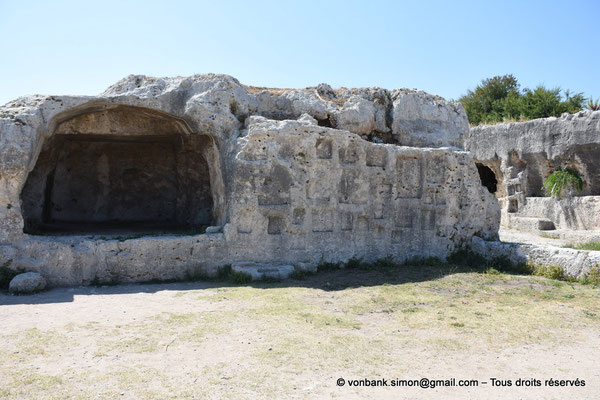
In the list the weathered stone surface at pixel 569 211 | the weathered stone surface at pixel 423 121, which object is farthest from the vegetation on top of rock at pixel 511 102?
the weathered stone surface at pixel 423 121

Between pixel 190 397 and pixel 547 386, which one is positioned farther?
pixel 547 386

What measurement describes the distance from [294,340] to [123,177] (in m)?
9.33

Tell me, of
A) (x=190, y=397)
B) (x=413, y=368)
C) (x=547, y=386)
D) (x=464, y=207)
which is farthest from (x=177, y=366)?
(x=464, y=207)

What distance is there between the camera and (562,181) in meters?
14.4

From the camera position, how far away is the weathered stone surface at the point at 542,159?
14.1 meters

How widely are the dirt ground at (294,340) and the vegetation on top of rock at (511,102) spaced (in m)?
14.8

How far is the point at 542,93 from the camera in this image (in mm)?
25266

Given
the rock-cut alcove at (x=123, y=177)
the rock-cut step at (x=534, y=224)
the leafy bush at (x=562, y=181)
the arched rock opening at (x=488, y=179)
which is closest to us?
the rock-cut alcove at (x=123, y=177)

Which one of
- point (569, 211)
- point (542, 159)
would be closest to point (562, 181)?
point (569, 211)

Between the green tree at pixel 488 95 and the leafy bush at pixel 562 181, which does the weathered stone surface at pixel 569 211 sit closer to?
the leafy bush at pixel 562 181

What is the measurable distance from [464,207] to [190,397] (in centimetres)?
754

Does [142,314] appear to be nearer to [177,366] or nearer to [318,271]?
[177,366]

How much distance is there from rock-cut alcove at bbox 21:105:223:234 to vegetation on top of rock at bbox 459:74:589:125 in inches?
529

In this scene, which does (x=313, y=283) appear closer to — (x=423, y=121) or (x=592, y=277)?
(x=592, y=277)
